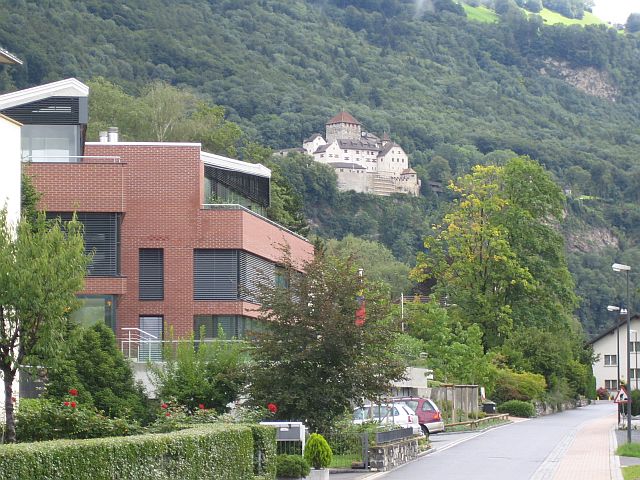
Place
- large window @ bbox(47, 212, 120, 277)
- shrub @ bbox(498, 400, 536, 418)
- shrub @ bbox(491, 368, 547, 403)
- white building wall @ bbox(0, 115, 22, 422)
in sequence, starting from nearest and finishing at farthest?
white building wall @ bbox(0, 115, 22, 422)
large window @ bbox(47, 212, 120, 277)
shrub @ bbox(498, 400, 536, 418)
shrub @ bbox(491, 368, 547, 403)

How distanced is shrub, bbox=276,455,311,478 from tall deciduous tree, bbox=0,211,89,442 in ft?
18.7

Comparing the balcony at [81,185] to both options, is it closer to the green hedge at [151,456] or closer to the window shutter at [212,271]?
the window shutter at [212,271]

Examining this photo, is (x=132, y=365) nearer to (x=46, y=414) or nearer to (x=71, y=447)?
(x=46, y=414)

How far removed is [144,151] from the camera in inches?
1756

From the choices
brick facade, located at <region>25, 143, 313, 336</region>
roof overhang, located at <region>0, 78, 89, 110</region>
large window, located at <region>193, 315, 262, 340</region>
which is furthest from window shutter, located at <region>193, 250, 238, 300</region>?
roof overhang, located at <region>0, 78, 89, 110</region>

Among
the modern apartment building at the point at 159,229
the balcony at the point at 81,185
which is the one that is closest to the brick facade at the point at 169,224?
the modern apartment building at the point at 159,229

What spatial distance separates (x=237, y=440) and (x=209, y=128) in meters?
69.9

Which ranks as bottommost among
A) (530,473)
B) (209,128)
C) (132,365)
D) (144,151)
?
(530,473)

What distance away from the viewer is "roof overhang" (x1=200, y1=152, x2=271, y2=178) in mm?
48625

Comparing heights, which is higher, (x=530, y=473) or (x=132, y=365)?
(x=132, y=365)

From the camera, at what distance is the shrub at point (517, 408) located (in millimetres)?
71062

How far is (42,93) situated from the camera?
44.2 metres

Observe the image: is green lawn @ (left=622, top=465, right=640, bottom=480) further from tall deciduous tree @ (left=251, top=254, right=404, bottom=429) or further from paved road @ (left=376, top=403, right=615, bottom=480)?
tall deciduous tree @ (left=251, top=254, right=404, bottom=429)

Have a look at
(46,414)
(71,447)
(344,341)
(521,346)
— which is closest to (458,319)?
(521,346)
